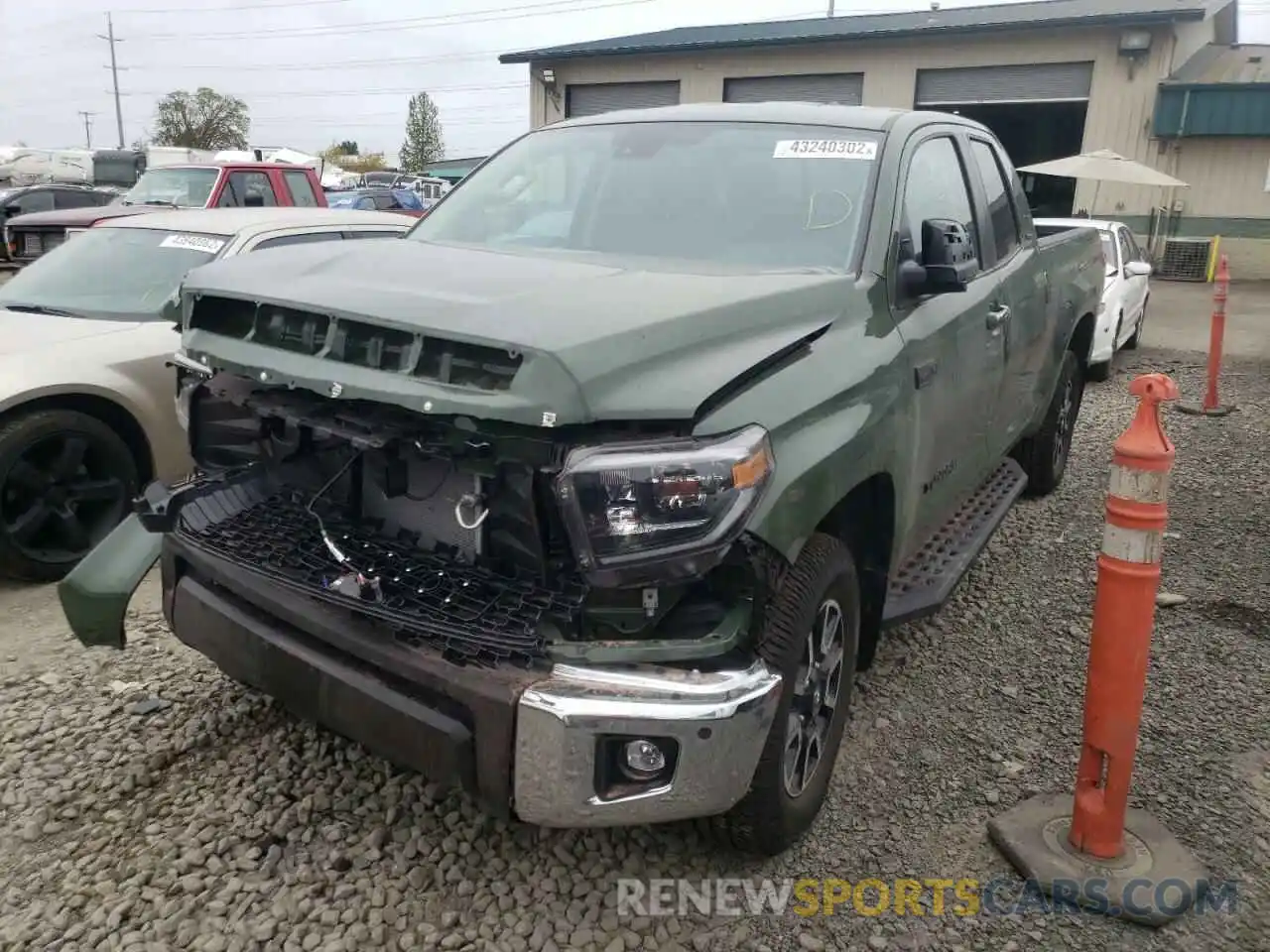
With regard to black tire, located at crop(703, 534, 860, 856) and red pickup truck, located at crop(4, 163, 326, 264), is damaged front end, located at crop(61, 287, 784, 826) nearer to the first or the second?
black tire, located at crop(703, 534, 860, 856)

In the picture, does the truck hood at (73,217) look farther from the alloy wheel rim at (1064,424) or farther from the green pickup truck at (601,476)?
the alloy wheel rim at (1064,424)

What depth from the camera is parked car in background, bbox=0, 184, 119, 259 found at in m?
18.5

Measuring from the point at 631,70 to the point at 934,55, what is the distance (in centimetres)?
665

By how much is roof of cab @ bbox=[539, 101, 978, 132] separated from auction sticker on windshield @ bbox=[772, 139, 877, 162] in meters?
0.11

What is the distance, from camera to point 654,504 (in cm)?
220

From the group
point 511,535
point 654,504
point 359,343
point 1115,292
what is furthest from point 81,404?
point 1115,292

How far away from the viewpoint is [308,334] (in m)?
2.60

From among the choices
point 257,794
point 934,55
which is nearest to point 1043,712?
point 257,794

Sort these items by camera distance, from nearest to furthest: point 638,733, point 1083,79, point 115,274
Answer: point 638,733 < point 115,274 < point 1083,79

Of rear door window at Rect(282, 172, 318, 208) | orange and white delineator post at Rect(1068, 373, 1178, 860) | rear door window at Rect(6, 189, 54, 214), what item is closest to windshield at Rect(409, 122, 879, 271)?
orange and white delineator post at Rect(1068, 373, 1178, 860)

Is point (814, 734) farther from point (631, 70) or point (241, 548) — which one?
point (631, 70)

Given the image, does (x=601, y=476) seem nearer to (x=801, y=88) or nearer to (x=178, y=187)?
(x=178, y=187)

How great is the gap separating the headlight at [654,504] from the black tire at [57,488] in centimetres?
328

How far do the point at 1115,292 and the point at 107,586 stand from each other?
9556 millimetres
